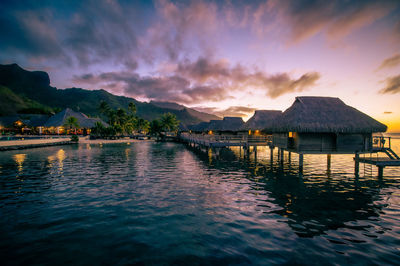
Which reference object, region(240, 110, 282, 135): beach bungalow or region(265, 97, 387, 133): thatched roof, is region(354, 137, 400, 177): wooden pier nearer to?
region(265, 97, 387, 133): thatched roof

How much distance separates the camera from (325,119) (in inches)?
724

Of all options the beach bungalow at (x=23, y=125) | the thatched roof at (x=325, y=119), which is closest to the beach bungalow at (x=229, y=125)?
the thatched roof at (x=325, y=119)

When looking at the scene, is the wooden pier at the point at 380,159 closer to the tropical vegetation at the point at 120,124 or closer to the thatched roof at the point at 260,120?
the thatched roof at the point at 260,120

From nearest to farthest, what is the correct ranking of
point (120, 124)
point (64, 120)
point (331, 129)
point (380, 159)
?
point (380, 159)
point (331, 129)
point (64, 120)
point (120, 124)

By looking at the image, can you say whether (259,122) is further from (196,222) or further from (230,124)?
(196,222)

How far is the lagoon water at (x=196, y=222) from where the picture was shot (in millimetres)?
5660

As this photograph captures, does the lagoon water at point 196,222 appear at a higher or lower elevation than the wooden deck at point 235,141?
lower

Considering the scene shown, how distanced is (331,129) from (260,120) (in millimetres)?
16800

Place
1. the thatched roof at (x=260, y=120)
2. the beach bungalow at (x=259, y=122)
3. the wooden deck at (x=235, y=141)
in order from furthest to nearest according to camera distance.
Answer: the thatched roof at (x=260, y=120)
the beach bungalow at (x=259, y=122)
the wooden deck at (x=235, y=141)

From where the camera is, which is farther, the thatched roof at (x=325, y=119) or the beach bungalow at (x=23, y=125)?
the beach bungalow at (x=23, y=125)

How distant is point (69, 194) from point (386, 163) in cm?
2320

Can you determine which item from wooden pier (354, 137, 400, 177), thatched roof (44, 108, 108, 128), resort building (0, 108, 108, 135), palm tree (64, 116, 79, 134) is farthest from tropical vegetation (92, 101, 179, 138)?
wooden pier (354, 137, 400, 177)

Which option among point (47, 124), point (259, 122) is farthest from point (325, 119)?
point (47, 124)

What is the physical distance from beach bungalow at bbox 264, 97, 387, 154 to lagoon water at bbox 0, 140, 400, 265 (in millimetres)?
5167
